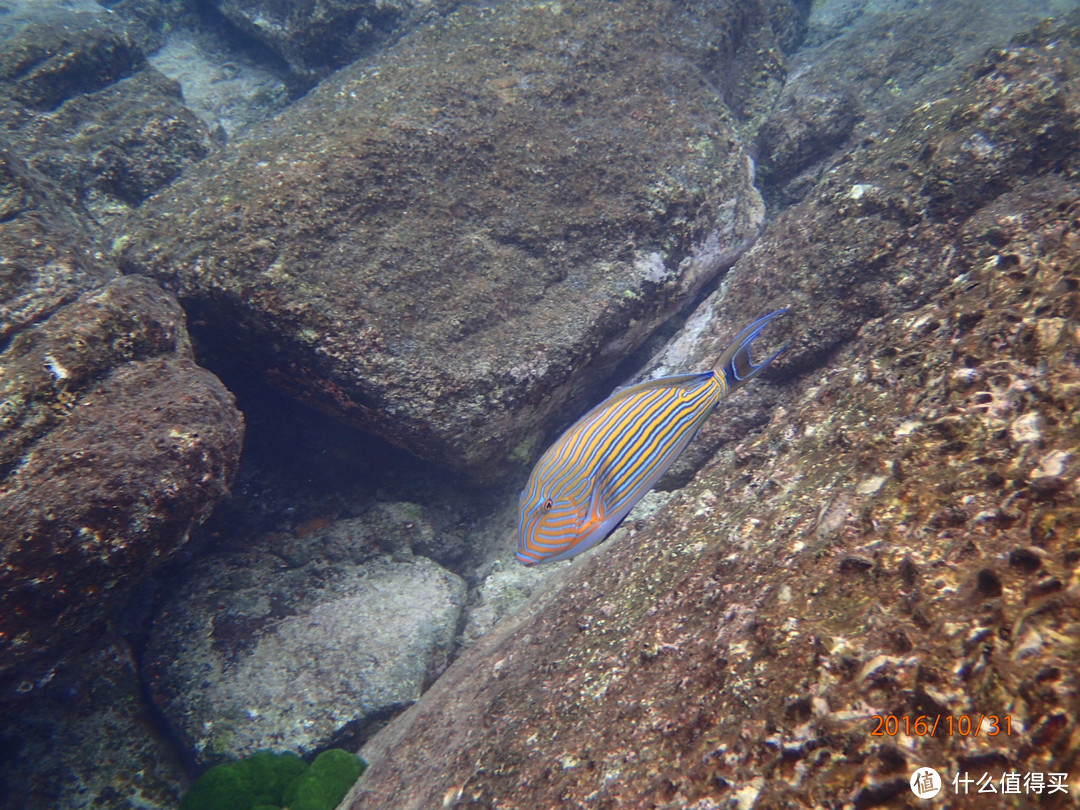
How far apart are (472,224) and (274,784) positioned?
12.9 feet

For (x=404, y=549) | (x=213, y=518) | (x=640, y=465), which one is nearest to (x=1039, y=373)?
(x=640, y=465)

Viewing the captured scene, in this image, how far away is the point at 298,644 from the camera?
3.62m

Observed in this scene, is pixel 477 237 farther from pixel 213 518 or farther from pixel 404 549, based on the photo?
pixel 213 518

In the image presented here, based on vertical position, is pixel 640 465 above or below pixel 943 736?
above

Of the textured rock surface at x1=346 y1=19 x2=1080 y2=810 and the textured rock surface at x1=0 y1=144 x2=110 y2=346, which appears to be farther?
the textured rock surface at x1=0 y1=144 x2=110 y2=346

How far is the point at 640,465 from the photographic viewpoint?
1822mm

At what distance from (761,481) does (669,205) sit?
276 centimetres

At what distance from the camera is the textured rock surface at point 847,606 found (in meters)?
1.04

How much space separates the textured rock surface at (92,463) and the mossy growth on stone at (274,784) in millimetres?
1084

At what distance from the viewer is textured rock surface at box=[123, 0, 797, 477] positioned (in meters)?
3.31

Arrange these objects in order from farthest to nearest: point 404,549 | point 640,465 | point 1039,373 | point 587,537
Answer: point 404,549 → point 640,465 → point 587,537 → point 1039,373

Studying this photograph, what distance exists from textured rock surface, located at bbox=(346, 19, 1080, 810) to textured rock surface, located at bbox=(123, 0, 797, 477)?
158 cm

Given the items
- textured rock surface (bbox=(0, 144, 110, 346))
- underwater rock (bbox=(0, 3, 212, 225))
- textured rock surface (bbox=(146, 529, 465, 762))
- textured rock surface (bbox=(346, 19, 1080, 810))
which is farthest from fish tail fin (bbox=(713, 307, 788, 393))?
underwater rock (bbox=(0, 3, 212, 225))
